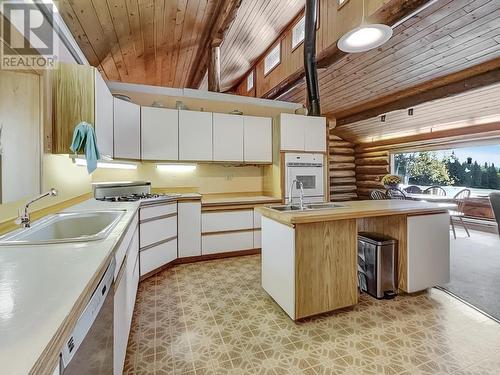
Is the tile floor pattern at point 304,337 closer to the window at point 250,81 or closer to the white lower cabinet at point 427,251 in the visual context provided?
the white lower cabinet at point 427,251

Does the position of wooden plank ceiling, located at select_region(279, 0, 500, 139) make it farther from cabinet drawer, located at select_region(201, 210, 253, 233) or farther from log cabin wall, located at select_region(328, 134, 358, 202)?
cabinet drawer, located at select_region(201, 210, 253, 233)

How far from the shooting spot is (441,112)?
185 inches

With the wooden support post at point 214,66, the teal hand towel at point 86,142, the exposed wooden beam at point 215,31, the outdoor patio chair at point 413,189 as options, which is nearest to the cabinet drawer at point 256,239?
the teal hand towel at point 86,142

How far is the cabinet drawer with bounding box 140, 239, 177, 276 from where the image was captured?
2.82 metres

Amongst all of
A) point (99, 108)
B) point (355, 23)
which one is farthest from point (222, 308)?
point (355, 23)

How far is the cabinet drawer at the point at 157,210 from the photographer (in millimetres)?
2836

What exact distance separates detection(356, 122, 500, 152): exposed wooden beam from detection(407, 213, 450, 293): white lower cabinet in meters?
3.39

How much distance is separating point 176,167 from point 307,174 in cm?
219

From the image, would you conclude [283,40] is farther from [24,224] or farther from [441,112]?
[24,224]

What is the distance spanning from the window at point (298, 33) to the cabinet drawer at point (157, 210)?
3643 mm

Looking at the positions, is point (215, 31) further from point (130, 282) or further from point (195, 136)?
point (130, 282)

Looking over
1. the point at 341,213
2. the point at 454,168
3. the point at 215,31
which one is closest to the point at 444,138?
the point at 454,168

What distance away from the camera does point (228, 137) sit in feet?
12.8

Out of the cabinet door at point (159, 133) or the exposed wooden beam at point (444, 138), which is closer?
the cabinet door at point (159, 133)
